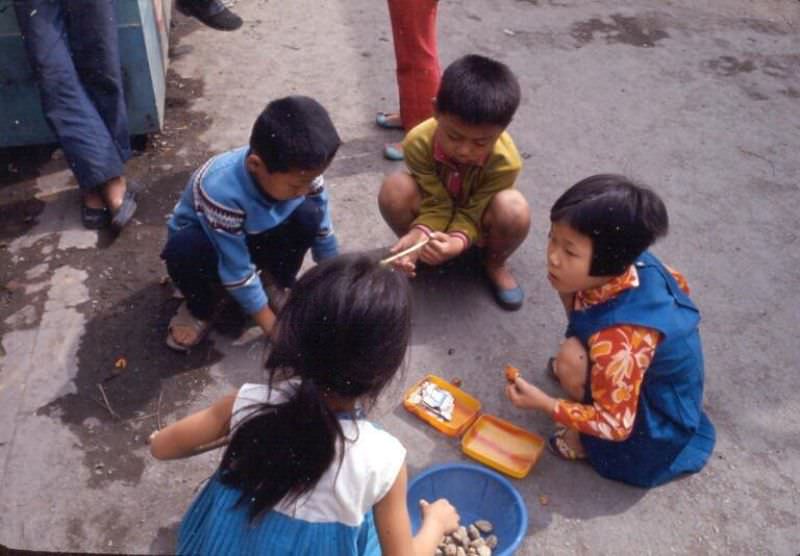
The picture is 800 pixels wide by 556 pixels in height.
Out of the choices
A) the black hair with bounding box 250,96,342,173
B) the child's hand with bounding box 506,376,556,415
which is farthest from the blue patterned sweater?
the child's hand with bounding box 506,376,556,415

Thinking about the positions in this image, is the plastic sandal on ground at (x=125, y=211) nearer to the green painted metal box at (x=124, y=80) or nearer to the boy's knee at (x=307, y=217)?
the green painted metal box at (x=124, y=80)

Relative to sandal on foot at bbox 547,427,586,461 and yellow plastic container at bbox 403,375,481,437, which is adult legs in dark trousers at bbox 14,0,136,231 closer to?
yellow plastic container at bbox 403,375,481,437

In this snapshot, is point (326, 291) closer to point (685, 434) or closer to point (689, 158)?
point (685, 434)

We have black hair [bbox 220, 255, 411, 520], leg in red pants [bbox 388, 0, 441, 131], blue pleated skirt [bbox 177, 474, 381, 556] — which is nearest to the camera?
black hair [bbox 220, 255, 411, 520]

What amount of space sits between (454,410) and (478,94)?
0.91 m

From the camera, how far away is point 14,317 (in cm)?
251

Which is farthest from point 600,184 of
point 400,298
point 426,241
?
point 400,298

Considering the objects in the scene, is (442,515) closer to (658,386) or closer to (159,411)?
(658,386)

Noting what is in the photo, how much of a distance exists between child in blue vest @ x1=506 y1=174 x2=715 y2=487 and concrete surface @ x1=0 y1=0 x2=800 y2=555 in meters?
0.19

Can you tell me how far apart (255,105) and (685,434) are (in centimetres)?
239

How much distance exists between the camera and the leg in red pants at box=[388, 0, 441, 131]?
321 centimetres

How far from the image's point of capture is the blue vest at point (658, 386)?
1.98 meters

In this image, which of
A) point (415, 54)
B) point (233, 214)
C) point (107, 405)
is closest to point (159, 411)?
point (107, 405)

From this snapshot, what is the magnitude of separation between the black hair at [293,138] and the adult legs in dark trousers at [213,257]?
344mm
